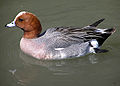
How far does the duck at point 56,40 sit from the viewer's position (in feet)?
20.2

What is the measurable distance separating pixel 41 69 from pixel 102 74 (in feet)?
4.71

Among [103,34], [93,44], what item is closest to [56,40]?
[93,44]

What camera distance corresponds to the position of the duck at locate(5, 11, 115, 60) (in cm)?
616

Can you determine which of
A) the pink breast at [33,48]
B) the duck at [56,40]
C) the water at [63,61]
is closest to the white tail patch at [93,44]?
the duck at [56,40]

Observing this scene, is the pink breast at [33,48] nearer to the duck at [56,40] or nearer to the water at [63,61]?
the duck at [56,40]

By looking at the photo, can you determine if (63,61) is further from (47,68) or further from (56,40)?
(56,40)

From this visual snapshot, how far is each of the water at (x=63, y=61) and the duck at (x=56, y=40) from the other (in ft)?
0.81

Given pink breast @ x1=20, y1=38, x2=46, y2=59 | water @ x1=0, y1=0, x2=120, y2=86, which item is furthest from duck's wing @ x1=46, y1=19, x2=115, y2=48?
water @ x1=0, y1=0, x2=120, y2=86

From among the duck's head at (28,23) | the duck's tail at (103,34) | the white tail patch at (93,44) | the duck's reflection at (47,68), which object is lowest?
the duck's reflection at (47,68)

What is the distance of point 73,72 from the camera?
6.03m

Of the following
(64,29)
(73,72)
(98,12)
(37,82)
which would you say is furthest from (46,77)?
(98,12)

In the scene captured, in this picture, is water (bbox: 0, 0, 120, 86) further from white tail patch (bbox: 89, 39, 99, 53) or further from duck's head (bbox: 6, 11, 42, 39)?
duck's head (bbox: 6, 11, 42, 39)

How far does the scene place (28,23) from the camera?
6203 mm

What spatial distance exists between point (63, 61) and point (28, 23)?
125 centimetres
